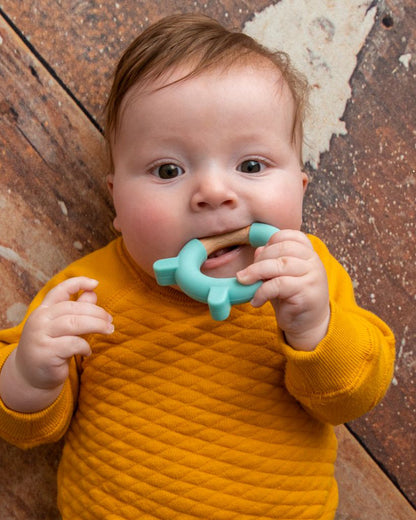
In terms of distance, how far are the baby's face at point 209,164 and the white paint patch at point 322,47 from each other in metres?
0.27

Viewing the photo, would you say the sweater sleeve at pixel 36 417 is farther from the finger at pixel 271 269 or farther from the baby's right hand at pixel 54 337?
the finger at pixel 271 269

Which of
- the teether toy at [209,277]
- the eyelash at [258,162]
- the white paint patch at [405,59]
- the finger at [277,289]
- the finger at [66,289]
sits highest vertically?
the finger at [66,289]

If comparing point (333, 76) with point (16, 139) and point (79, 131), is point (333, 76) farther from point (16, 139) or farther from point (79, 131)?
point (16, 139)

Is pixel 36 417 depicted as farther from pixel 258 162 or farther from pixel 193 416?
pixel 258 162

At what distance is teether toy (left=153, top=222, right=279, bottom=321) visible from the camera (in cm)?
74

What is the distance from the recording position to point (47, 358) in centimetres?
78

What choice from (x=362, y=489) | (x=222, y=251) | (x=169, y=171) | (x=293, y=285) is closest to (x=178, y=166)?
(x=169, y=171)

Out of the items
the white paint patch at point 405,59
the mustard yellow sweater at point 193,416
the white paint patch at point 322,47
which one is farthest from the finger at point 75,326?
the white paint patch at point 405,59

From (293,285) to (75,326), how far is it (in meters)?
0.28

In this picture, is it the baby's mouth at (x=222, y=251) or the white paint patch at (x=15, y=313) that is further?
the white paint patch at (x=15, y=313)

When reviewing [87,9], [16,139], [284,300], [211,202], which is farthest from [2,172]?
[284,300]

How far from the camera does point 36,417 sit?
85 centimetres

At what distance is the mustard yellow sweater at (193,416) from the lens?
0.85 m

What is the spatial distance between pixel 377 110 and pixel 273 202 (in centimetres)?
42
